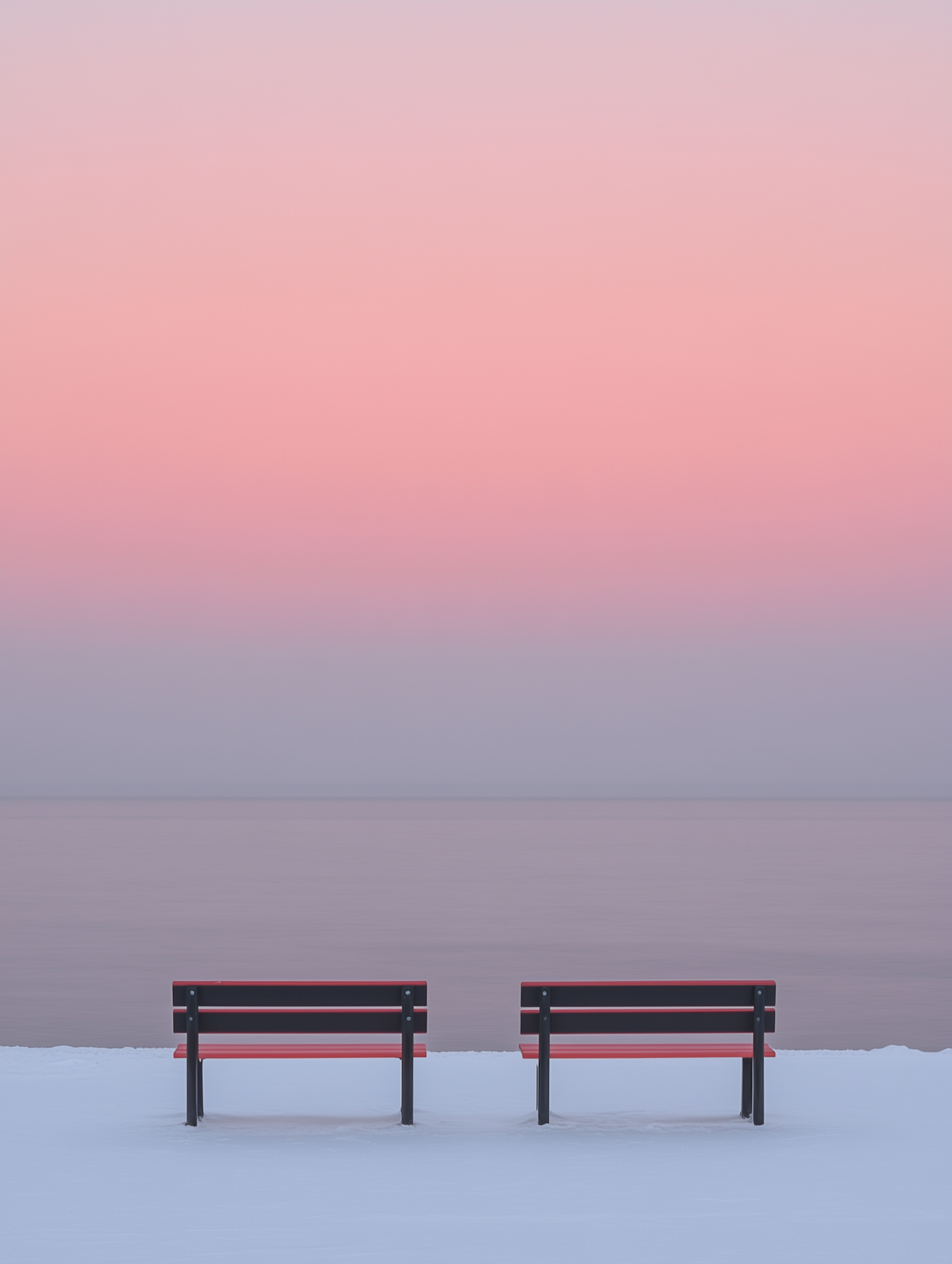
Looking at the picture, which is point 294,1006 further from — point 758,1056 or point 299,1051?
point 758,1056

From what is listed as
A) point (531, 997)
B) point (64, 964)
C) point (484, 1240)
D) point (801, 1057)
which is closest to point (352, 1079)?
point (531, 997)

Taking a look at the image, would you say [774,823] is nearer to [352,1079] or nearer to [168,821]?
[168,821]

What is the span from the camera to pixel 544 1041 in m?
7.94

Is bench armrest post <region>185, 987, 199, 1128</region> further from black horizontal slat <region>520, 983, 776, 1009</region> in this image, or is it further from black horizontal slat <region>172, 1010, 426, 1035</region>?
black horizontal slat <region>520, 983, 776, 1009</region>

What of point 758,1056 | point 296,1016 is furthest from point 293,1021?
point 758,1056

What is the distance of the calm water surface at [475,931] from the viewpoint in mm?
24688

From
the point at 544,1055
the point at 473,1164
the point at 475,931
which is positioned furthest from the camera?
the point at 475,931

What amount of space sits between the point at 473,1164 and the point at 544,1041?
3.15ft

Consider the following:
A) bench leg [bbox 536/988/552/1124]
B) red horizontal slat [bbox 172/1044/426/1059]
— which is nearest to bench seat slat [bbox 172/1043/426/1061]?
red horizontal slat [bbox 172/1044/426/1059]

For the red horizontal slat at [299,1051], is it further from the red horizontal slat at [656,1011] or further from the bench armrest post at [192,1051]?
the red horizontal slat at [656,1011]

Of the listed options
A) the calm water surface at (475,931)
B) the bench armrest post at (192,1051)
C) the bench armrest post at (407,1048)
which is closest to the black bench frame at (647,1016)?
the bench armrest post at (407,1048)

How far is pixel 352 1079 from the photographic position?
9766 millimetres

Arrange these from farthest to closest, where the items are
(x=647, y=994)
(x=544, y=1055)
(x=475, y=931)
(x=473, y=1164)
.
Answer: (x=475, y=931), (x=544, y=1055), (x=647, y=994), (x=473, y=1164)

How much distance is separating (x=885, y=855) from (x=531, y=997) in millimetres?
85412
